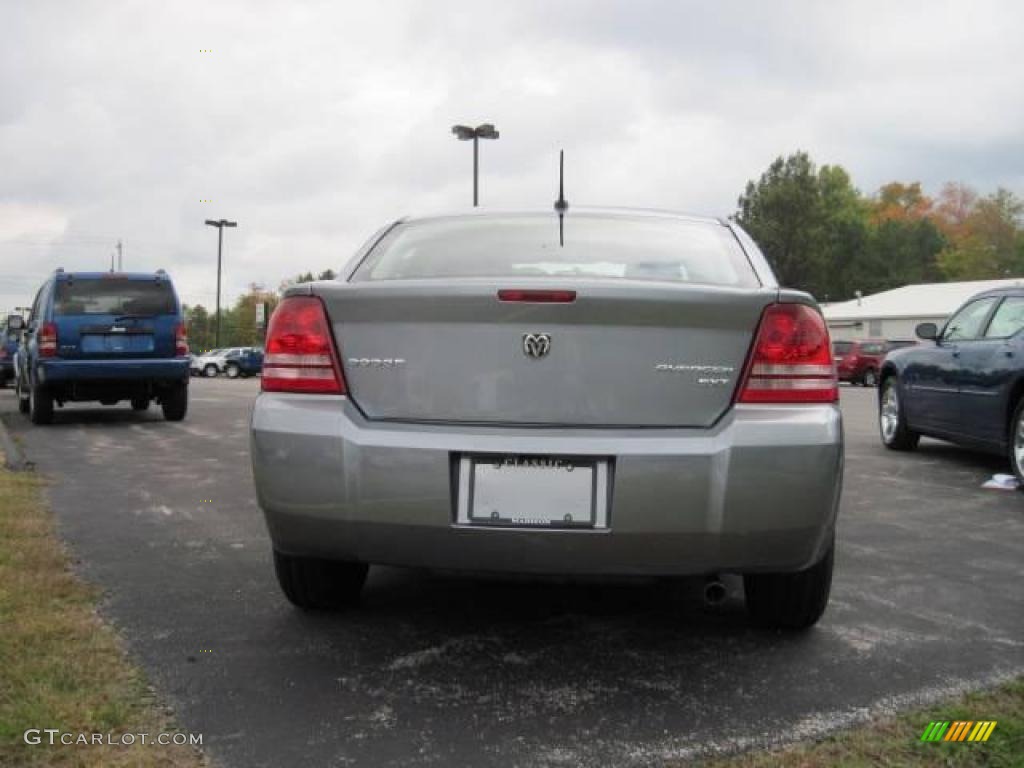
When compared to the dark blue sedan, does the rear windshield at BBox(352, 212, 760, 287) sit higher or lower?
higher

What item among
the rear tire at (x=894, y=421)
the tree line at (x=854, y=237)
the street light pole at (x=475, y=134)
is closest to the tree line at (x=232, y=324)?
the tree line at (x=854, y=237)

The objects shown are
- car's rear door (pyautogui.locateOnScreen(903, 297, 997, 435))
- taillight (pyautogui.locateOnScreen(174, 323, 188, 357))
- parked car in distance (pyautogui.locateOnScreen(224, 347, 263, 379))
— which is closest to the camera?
car's rear door (pyautogui.locateOnScreen(903, 297, 997, 435))

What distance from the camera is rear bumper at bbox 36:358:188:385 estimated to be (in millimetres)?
11062

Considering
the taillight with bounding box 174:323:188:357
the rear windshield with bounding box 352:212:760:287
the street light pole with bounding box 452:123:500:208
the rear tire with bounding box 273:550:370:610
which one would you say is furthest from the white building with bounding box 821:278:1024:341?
the rear tire with bounding box 273:550:370:610

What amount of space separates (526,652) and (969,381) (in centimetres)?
570

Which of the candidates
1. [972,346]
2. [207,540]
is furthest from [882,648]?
[972,346]

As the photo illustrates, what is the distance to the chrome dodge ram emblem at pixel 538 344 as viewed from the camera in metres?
2.88

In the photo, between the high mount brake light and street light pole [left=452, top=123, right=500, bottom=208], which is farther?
street light pole [left=452, top=123, right=500, bottom=208]

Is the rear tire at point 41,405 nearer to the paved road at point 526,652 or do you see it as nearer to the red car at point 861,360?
the paved road at point 526,652

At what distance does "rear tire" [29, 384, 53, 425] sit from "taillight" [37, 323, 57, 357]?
0.49 m

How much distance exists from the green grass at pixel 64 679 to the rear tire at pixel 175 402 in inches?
311

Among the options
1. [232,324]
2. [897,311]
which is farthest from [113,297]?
[232,324]

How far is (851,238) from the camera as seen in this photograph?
81188 mm

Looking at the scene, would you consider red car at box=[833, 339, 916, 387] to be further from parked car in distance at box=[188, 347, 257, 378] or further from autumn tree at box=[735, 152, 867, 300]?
autumn tree at box=[735, 152, 867, 300]
